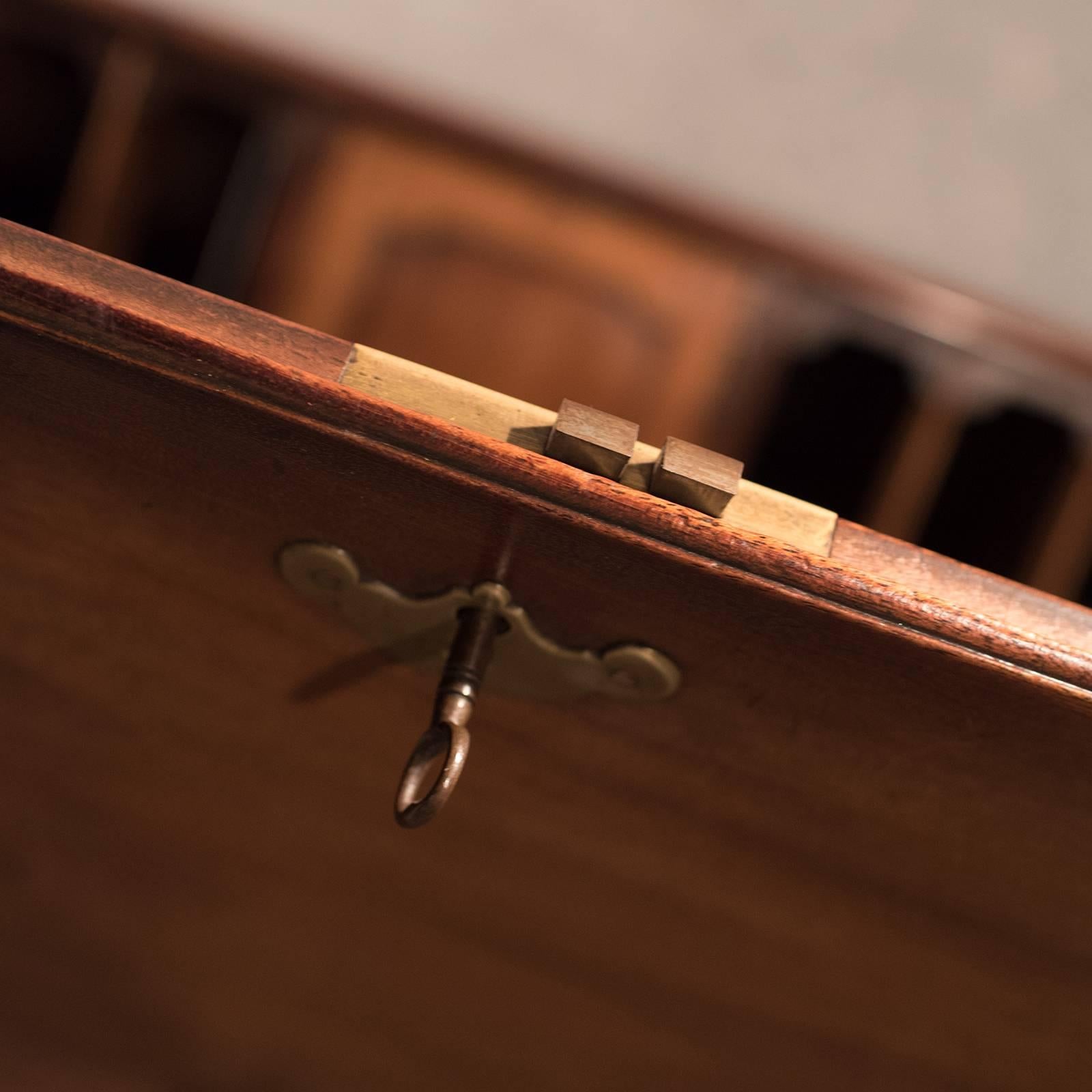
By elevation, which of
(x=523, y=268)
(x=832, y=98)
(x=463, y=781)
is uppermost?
(x=832, y=98)

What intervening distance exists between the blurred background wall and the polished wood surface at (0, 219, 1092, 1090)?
99 cm

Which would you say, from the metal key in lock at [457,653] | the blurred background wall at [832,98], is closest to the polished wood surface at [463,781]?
the metal key in lock at [457,653]

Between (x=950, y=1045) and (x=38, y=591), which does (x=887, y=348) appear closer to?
(x=950, y=1045)

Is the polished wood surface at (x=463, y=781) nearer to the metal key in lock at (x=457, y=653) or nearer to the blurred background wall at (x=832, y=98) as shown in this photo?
the metal key in lock at (x=457, y=653)

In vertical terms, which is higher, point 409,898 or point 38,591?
point 38,591

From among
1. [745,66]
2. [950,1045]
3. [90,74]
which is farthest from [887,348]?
[90,74]

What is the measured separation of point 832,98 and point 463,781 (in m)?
1.12

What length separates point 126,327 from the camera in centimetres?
28

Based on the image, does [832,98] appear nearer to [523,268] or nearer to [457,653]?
[523,268]

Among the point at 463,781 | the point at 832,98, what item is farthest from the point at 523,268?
the point at 463,781

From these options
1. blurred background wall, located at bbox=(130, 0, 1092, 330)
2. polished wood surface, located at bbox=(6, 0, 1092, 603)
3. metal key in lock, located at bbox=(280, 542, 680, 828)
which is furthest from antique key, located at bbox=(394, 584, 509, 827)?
blurred background wall, located at bbox=(130, 0, 1092, 330)

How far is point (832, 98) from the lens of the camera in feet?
4.17

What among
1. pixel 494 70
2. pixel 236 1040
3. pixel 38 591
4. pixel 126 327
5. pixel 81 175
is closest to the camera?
pixel 126 327

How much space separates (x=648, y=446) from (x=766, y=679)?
0.28 feet
